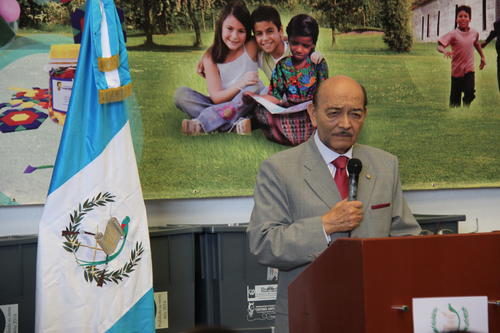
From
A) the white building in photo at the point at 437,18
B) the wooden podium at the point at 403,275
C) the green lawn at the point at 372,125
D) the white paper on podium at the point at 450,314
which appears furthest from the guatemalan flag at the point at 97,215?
the white building in photo at the point at 437,18

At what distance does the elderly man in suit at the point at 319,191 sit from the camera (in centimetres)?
239

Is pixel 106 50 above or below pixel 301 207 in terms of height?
above

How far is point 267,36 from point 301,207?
2.09 meters

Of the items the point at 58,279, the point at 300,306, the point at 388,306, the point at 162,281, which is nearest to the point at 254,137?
the point at 162,281

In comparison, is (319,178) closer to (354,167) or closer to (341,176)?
(341,176)

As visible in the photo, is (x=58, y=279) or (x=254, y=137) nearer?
(x=58, y=279)

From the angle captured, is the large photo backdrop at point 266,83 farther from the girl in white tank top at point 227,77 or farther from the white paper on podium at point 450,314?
the white paper on podium at point 450,314

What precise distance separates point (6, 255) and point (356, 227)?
2044mm

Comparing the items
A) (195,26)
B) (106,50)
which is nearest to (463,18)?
(195,26)

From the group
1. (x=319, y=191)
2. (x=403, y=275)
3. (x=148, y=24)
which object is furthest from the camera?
(x=148, y=24)

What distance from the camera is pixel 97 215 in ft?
10.4

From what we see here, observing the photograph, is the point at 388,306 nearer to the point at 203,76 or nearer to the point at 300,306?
the point at 300,306

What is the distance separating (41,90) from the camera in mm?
4043

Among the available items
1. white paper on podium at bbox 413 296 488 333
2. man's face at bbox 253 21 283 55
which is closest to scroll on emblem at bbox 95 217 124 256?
man's face at bbox 253 21 283 55
